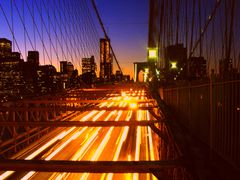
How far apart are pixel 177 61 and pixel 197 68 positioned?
305 inches

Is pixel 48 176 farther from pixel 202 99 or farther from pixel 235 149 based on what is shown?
pixel 235 149

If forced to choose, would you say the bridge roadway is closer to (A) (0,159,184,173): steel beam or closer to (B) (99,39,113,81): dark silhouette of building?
(A) (0,159,184,173): steel beam

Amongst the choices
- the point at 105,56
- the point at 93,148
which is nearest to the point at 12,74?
the point at 93,148

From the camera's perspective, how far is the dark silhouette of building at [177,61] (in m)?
13.6

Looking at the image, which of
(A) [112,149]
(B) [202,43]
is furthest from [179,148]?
(A) [112,149]

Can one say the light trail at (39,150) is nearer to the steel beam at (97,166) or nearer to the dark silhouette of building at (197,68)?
the steel beam at (97,166)

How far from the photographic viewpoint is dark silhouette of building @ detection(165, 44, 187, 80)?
13569 millimetres

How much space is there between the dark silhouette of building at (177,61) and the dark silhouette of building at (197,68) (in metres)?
1.72

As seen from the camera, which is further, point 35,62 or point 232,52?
point 35,62

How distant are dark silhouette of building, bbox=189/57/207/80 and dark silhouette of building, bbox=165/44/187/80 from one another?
67.9 inches

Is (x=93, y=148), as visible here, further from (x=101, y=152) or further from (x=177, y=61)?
(x=177, y=61)

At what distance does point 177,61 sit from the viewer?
58.2 feet

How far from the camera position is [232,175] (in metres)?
4.51

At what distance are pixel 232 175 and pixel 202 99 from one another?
2.95m
